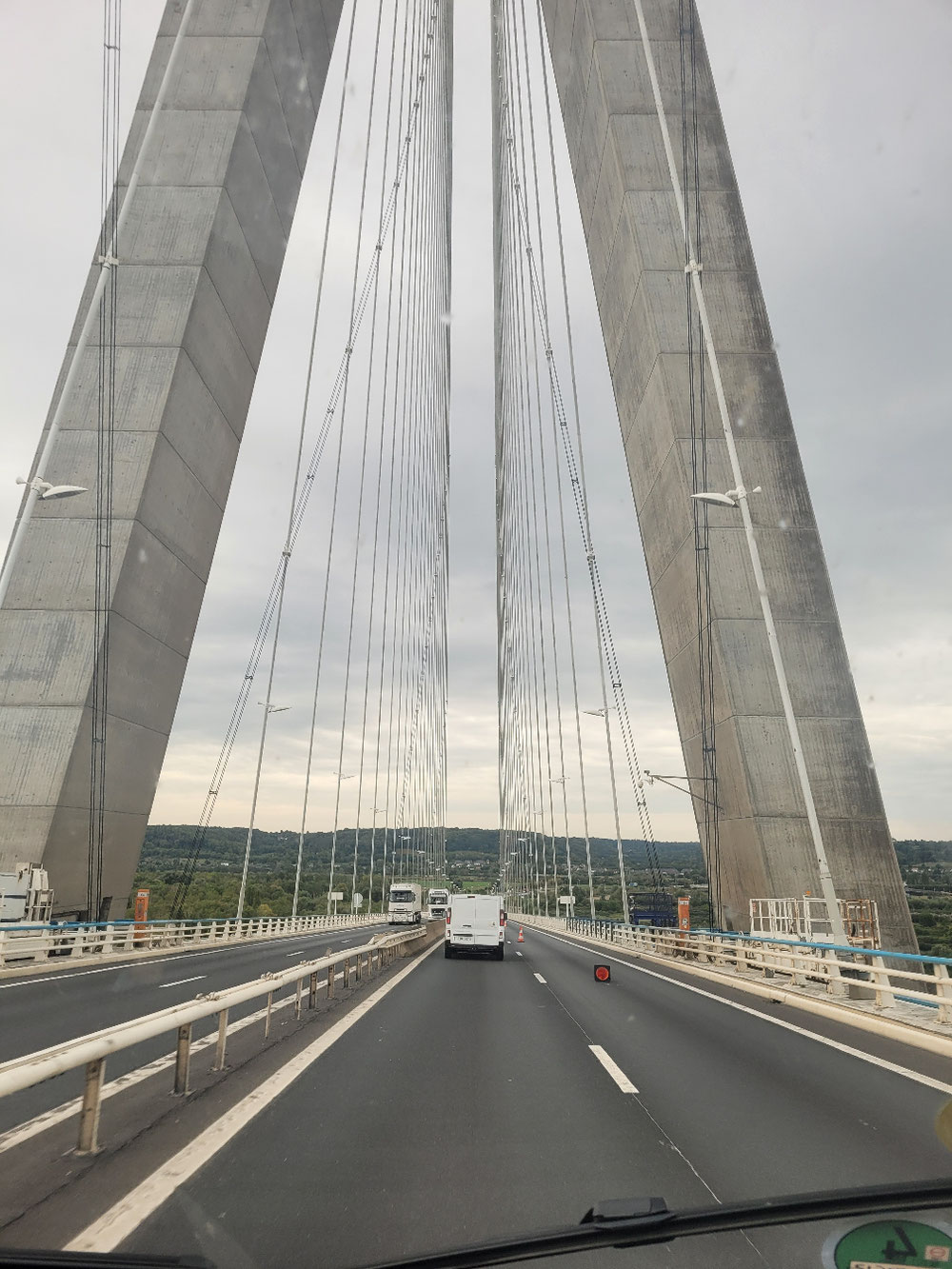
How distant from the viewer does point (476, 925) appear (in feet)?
84.9

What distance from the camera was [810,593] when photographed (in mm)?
28391

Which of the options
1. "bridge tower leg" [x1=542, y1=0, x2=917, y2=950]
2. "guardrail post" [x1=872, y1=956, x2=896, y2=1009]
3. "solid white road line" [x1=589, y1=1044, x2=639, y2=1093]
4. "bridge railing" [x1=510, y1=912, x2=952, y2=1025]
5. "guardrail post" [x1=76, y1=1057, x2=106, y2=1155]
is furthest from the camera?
"bridge tower leg" [x1=542, y1=0, x2=917, y2=950]

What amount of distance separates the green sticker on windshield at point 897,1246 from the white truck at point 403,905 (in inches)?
2603

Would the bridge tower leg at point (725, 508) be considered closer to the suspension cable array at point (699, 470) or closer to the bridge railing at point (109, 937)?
the suspension cable array at point (699, 470)

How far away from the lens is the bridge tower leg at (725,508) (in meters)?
26.8

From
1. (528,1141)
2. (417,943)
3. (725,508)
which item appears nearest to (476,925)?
(417,943)

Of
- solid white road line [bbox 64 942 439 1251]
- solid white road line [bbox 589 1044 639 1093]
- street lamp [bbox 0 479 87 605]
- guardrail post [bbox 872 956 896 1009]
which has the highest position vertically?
street lamp [bbox 0 479 87 605]

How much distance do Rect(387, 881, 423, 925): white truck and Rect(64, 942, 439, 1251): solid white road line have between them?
61.0 meters

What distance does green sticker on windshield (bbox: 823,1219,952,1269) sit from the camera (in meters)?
2.28

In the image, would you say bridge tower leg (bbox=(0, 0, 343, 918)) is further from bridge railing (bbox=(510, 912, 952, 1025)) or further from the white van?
bridge railing (bbox=(510, 912, 952, 1025))

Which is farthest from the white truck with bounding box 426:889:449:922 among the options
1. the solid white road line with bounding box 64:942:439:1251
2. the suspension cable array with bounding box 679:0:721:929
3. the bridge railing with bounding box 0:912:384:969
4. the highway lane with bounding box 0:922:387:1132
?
the solid white road line with bounding box 64:942:439:1251

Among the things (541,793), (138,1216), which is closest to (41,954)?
(138,1216)

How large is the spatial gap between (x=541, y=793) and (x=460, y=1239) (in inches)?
3000

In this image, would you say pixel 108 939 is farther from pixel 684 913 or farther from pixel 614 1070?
pixel 614 1070
